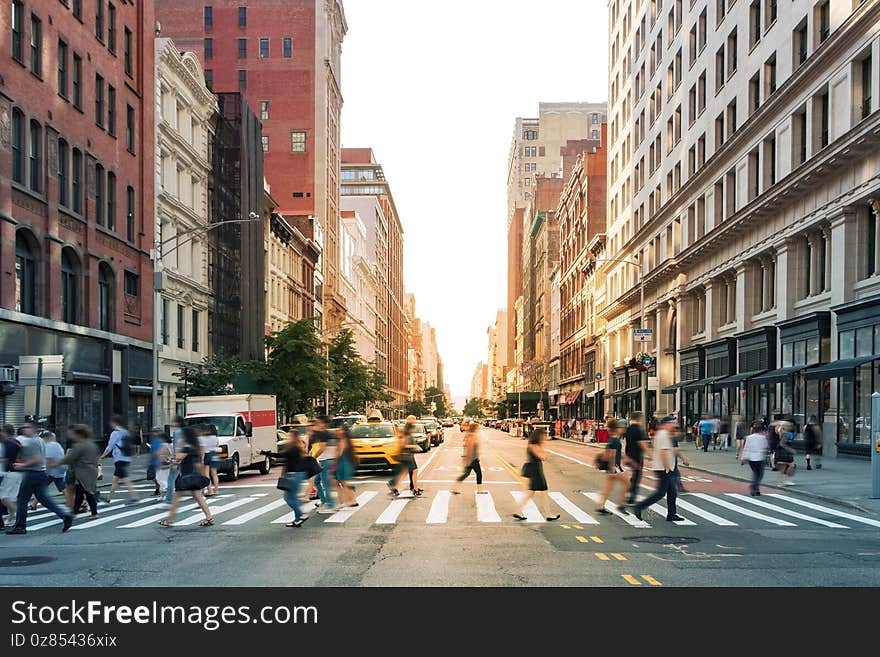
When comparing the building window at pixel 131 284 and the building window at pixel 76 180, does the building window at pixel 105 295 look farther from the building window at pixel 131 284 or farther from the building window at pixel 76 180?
the building window at pixel 76 180

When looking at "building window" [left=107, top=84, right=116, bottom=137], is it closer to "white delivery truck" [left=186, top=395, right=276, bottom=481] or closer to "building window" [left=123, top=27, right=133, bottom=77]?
"building window" [left=123, top=27, right=133, bottom=77]

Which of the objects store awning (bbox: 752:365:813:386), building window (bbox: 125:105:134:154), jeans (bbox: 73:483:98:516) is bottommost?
jeans (bbox: 73:483:98:516)

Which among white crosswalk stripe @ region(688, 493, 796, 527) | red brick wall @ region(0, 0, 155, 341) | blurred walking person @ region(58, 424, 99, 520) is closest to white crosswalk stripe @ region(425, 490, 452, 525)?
white crosswalk stripe @ region(688, 493, 796, 527)

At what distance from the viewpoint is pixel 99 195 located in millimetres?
38281

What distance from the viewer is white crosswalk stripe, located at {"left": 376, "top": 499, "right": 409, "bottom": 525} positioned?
16.2 meters

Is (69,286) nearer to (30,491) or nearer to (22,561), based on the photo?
(30,491)

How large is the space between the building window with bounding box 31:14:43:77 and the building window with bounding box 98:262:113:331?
8.99 m

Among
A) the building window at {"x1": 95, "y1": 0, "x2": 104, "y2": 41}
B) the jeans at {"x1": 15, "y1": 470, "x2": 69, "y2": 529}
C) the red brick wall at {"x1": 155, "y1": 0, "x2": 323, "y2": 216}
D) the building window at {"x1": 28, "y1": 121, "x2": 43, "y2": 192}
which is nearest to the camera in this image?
the jeans at {"x1": 15, "y1": 470, "x2": 69, "y2": 529}

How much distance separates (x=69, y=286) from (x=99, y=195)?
4.79m

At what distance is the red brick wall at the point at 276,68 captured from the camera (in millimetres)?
86312

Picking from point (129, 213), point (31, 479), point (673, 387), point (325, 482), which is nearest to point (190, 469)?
point (31, 479)

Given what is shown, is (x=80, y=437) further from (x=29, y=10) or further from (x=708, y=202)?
(x=708, y=202)

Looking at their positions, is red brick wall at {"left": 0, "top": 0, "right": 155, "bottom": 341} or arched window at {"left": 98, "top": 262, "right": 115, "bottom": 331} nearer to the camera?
red brick wall at {"left": 0, "top": 0, "right": 155, "bottom": 341}

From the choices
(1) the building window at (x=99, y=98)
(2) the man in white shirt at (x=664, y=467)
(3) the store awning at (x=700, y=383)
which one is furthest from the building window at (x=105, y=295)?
(3) the store awning at (x=700, y=383)
